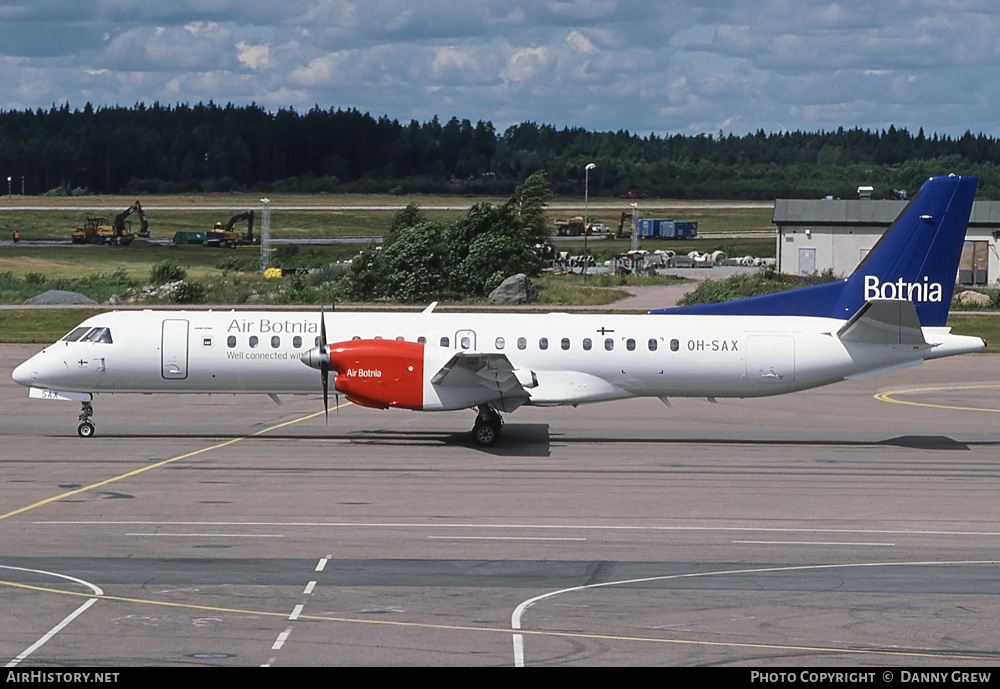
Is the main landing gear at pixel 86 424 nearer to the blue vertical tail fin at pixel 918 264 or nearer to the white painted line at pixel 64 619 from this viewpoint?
the white painted line at pixel 64 619

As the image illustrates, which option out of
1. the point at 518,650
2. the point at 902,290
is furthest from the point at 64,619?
the point at 902,290

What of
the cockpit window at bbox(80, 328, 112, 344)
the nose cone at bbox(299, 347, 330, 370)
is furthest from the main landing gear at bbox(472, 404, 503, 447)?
the cockpit window at bbox(80, 328, 112, 344)

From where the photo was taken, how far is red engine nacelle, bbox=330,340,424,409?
89.2 feet

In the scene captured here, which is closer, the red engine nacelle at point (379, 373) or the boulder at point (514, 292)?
the red engine nacelle at point (379, 373)

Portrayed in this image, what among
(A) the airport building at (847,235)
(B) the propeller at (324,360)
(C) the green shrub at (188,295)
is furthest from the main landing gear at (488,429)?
(A) the airport building at (847,235)

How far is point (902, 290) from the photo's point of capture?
96.7ft

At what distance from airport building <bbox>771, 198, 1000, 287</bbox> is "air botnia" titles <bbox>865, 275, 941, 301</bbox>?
4373cm

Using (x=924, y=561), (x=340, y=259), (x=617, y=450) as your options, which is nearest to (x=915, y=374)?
(x=617, y=450)

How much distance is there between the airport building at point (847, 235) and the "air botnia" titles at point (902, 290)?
1722 inches

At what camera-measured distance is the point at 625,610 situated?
14703 millimetres

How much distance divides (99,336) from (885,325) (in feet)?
61.9

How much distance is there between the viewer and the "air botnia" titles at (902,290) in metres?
29.4

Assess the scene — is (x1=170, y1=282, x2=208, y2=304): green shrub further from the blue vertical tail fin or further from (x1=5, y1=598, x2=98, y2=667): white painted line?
(x1=5, y1=598, x2=98, y2=667): white painted line

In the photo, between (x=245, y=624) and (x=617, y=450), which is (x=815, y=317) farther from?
(x=245, y=624)
